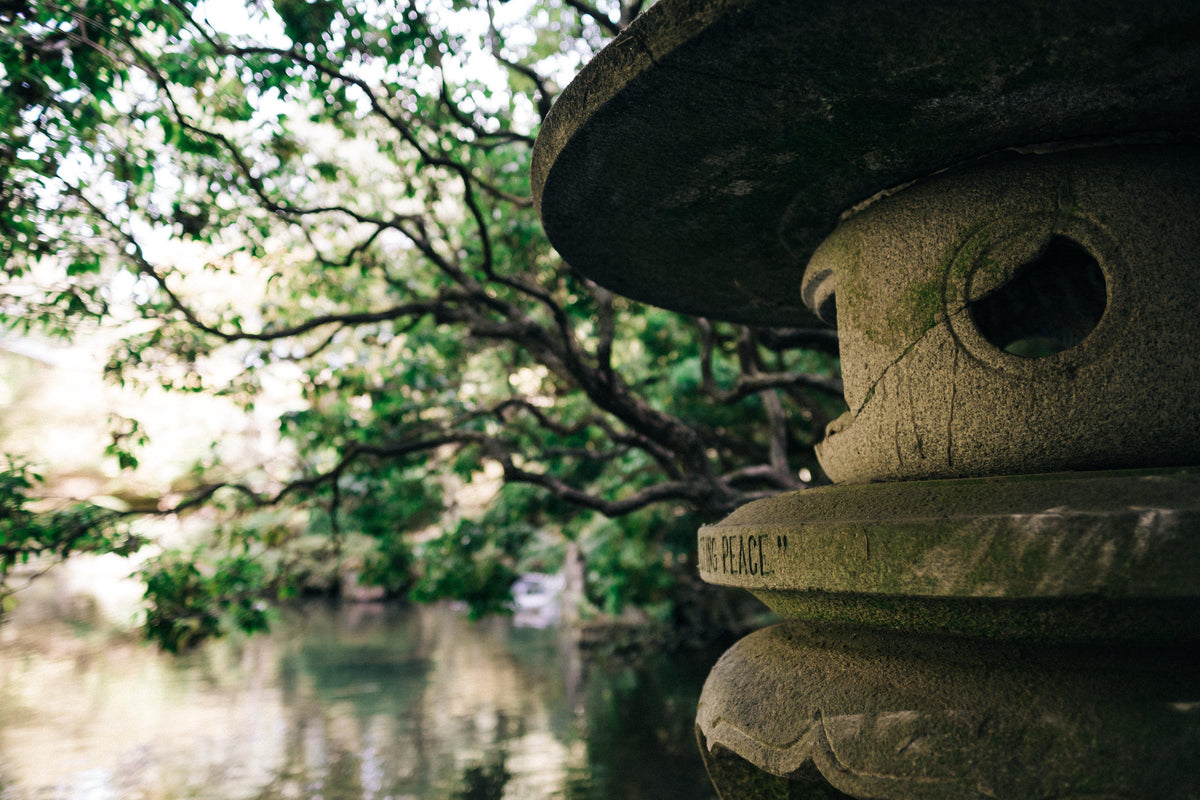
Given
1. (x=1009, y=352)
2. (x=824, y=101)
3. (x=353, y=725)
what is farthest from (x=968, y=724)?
(x=353, y=725)

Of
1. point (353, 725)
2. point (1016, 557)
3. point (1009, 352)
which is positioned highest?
point (1009, 352)

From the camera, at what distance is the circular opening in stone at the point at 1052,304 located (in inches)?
136

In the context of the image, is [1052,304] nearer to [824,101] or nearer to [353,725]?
[824,101]

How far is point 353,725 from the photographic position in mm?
7559

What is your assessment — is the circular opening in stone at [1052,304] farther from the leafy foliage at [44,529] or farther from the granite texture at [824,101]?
the leafy foliage at [44,529]

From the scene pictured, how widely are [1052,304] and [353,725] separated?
24.0ft

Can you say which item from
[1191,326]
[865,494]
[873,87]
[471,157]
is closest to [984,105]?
[873,87]

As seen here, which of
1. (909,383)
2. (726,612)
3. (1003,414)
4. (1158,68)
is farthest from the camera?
(726,612)

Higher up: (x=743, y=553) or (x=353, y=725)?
(x=743, y=553)

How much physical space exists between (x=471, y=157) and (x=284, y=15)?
8.04 feet

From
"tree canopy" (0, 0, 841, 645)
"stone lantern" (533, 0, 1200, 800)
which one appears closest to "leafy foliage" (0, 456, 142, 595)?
"tree canopy" (0, 0, 841, 645)

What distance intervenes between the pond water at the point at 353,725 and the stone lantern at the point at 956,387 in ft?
11.3

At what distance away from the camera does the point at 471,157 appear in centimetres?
733

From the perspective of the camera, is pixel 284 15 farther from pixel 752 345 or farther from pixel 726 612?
pixel 726 612
